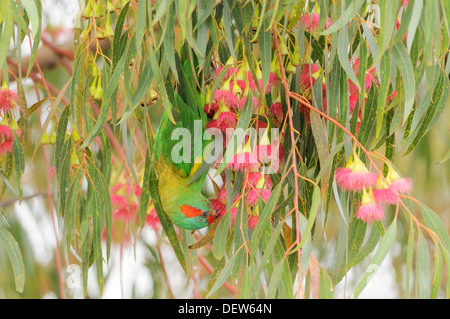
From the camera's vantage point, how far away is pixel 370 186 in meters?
0.73

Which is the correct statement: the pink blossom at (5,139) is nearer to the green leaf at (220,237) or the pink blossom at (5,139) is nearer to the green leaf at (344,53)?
the green leaf at (220,237)

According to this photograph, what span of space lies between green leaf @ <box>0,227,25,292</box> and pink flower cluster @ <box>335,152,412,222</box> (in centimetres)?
44

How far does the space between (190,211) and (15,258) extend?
246 mm

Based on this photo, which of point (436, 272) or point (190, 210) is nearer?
point (436, 272)

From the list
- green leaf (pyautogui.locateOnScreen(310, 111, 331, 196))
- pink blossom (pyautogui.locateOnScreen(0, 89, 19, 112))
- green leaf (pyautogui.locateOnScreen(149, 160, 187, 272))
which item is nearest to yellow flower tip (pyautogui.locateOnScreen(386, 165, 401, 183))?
green leaf (pyautogui.locateOnScreen(310, 111, 331, 196))

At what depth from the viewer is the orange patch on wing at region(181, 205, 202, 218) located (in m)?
0.92

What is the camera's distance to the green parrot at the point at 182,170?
906mm

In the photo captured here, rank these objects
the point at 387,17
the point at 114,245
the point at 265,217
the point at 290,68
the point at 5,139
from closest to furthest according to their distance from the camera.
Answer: the point at 387,17
the point at 265,217
the point at 290,68
the point at 5,139
the point at 114,245

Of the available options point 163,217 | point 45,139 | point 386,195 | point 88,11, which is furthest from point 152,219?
point 386,195

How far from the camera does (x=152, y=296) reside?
1.67 metres

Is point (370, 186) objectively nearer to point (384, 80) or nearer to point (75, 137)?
point (384, 80)

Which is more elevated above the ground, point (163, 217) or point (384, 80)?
point (384, 80)

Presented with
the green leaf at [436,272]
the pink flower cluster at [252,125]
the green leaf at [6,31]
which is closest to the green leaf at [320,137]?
the pink flower cluster at [252,125]
